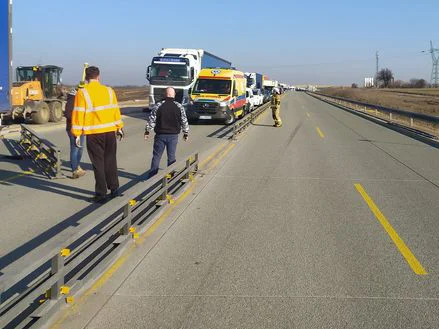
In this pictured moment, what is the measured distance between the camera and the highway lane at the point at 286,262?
153 inches

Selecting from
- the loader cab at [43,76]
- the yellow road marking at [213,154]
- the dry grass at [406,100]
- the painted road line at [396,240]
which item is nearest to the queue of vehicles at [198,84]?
the loader cab at [43,76]

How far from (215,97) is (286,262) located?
18.8 m

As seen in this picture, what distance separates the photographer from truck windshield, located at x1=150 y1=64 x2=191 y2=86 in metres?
26.7

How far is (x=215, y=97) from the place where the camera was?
23.3 m

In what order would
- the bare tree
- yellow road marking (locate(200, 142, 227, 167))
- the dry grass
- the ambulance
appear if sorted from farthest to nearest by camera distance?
the bare tree → the dry grass → the ambulance → yellow road marking (locate(200, 142, 227, 167))

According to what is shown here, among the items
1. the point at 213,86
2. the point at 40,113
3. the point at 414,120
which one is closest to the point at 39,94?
the point at 40,113

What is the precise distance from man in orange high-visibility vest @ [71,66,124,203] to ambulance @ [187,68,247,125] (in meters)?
16.0

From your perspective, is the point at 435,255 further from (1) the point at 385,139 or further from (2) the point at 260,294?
(1) the point at 385,139

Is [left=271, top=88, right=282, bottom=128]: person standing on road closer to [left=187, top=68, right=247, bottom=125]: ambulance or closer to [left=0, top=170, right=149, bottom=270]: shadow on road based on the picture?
[left=187, top=68, right=247, bottom=125]: ambulance

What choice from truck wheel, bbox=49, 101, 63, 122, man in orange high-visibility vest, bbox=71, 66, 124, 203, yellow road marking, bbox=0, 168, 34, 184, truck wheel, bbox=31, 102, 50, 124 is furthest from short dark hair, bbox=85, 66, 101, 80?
truck wheel, bbox=49, 101, 63, 122

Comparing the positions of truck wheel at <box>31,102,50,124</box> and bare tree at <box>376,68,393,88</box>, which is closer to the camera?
truck wheel at <box>31,102,50,124</box>

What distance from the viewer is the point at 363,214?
7207 mm

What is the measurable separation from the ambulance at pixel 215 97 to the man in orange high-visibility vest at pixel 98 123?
52.5 feet

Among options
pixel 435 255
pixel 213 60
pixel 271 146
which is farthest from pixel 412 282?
pixel 213 60
